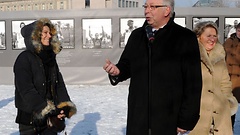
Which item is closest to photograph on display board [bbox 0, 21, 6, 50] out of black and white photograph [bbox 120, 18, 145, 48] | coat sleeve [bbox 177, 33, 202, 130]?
black and white photograph [bbox 120, 18, 145, 48]

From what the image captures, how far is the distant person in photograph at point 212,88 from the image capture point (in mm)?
3152

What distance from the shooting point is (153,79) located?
2.47 metres

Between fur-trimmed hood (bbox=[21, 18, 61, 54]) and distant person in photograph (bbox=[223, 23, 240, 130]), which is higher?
fur-trimmed hood (bbox=[21, 18, 61, 54])

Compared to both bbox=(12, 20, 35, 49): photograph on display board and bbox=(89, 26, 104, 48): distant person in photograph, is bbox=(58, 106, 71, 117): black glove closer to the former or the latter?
bbox=(89, 26, 104, 48): distant person in photograph

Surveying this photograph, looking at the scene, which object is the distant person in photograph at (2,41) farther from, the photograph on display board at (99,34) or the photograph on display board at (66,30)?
the photograph on display board at (99,34)

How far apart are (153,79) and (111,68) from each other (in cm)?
33

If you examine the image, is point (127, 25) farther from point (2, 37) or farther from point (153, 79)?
point (153, 79)

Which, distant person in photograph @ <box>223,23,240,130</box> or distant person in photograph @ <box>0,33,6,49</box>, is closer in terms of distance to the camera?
distant person in photograph @ <box>223,23,240,130</box>

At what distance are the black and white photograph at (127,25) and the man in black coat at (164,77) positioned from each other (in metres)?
8.01

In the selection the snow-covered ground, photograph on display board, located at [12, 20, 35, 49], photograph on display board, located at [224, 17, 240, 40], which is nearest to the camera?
the snow-covered ground

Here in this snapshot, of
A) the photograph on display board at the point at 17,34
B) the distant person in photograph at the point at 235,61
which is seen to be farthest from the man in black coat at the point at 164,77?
the photograph on display board at the point at 17,34

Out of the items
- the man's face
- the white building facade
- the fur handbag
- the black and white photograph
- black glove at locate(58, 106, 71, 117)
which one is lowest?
the fur handbag

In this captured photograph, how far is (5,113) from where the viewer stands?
7234mm

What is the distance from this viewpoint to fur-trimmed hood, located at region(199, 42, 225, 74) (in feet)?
10.2
